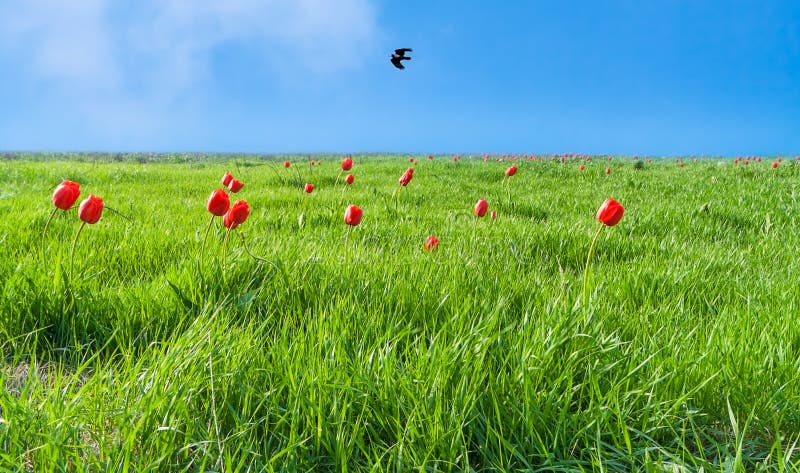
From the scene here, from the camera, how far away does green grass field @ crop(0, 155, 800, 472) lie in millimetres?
1097

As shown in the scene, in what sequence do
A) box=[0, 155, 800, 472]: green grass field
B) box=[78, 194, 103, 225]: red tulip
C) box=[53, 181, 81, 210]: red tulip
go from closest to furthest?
box=[0, 155, 800, 472]: green grass field < box=[78, 194, 103, 225]: red tulip < box=[53, 181, 81, 210]: red tulip

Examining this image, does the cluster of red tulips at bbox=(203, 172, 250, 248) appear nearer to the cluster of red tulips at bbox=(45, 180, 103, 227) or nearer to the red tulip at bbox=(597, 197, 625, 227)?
the cluster of red tulips at bbox=(45, 180, 103, 227)

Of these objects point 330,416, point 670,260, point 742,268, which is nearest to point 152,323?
point 330,416

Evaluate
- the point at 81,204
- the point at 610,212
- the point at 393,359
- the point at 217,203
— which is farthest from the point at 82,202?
the point at 610,212

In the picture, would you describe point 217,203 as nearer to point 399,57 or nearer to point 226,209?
point 226,209

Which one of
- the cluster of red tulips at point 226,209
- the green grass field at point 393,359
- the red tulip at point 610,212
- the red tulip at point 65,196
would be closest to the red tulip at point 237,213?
the cluster of red tulips at point 226,209

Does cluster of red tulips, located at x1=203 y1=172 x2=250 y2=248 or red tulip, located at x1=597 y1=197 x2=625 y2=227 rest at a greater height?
red tulip, located at x1=597 y1=197 x2=625 y2=227

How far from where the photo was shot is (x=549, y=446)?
3.77ft

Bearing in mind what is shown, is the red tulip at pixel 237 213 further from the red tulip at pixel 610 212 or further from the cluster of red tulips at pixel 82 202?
the red tulip at pixel 610 212

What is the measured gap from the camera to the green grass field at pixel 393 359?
110 centimetres

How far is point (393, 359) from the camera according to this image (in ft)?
4.26

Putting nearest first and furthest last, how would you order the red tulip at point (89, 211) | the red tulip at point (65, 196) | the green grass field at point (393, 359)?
the green grass field at point (393, 359) → the red tulip at point (89, 211) → the red tulip at point (65, 196)

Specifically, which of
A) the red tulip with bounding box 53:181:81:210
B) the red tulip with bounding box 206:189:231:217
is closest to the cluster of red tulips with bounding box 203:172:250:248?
the red tulip with bounding box 206:189:231:217

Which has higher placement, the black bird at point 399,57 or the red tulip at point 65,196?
the black bird at point 399,57
